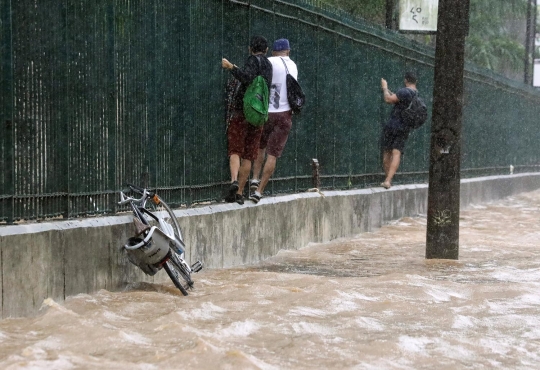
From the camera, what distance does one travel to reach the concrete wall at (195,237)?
807 centimetres

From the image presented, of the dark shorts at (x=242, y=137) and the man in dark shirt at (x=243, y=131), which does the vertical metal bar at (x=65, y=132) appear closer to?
the man in dark shirt at (x=243, y=131)

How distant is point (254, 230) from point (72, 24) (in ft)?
12.9

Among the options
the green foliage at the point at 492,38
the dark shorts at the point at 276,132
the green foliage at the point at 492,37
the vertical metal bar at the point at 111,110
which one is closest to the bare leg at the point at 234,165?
the dark shorts at the point at 276,132

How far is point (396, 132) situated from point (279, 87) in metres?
5.36

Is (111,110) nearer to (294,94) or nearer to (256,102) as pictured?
(256,102)

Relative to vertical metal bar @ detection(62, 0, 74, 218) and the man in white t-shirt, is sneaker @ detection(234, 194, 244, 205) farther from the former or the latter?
vertical metal bar @ detection(62, 0, 74, 218)

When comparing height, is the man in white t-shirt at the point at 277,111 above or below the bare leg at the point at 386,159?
above

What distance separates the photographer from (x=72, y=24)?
9195mm

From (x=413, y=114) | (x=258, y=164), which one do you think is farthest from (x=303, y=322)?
(x=413, y=114)

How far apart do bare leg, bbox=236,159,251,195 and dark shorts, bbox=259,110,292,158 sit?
801mm

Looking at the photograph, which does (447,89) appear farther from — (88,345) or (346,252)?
(88,345)

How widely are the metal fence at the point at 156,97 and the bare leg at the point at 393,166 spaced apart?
0.56ft

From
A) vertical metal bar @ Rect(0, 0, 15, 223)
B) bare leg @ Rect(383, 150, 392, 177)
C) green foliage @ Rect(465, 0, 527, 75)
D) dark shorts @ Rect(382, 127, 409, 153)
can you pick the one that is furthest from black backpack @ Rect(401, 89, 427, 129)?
green foliage @ Rect(465, 0, 527, 75)

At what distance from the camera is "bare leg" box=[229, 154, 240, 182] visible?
12.3 metres
